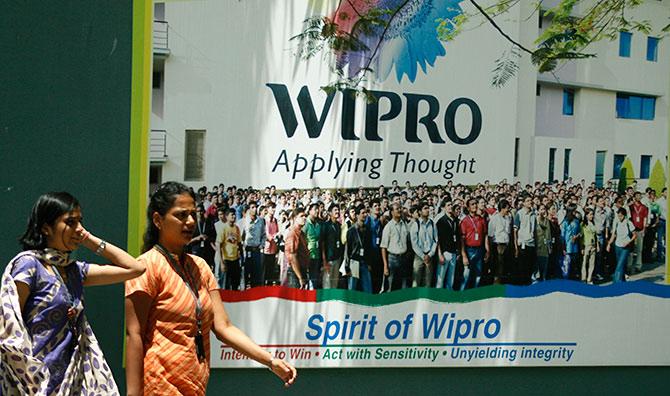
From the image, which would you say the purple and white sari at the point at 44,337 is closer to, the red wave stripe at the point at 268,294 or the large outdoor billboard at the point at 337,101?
the red wave stripe at the point at 268,294

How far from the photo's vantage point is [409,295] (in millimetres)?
5695

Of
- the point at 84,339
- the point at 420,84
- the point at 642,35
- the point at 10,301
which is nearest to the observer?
the point at 10,301

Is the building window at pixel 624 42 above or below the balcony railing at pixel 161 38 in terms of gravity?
above

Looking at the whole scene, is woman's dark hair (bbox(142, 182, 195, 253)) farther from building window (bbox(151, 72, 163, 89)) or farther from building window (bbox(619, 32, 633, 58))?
building window (bbox(619, 32, 633, 58))

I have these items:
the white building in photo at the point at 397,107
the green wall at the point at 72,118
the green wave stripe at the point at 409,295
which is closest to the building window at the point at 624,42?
the white building in photo at the point at 397,107

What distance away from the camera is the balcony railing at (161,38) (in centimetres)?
542

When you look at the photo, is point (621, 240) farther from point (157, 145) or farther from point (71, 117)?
point (71, 117)

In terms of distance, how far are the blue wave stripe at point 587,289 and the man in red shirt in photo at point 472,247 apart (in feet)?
0.84

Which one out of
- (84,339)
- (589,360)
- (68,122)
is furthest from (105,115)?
(589,360)

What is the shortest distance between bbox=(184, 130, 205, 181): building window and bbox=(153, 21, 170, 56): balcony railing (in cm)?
53

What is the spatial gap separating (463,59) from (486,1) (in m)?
0.43

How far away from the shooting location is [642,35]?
20.1 ft

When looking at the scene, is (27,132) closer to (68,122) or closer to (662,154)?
(68,122)

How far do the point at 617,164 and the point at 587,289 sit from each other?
913 millimetres
